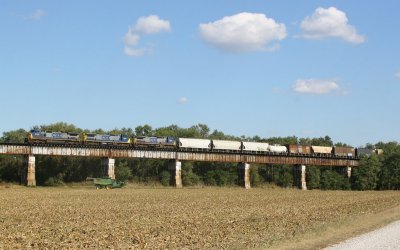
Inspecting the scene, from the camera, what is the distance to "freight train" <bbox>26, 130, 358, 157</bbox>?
78.2m

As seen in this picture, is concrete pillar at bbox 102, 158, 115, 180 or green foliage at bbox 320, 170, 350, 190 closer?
concrete pillar at bbox 102, 158, 115, 180

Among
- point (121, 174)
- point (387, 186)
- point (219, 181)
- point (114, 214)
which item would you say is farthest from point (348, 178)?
point (114, 214)

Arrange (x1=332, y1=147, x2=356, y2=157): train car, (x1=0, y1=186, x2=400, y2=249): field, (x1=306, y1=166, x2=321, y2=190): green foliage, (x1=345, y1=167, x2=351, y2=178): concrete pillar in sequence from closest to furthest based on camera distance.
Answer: (x1=0, y1=186, x2=400, y2=249): field → (x1=332, y1=147, x2=356, y2=157): train car → (x1=345, y1=167, x2=351, y2=178): concrete pillar → (x1=306, y1=166, x2=321, y2=190): green foliage

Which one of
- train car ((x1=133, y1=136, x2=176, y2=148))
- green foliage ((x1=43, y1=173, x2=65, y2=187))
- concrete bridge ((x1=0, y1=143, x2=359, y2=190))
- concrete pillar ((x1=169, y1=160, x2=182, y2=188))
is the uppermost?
train car ((x1=133, y1=136, x2=176, y2=148))

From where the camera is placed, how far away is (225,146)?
9662cm

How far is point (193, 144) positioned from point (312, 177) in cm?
3611

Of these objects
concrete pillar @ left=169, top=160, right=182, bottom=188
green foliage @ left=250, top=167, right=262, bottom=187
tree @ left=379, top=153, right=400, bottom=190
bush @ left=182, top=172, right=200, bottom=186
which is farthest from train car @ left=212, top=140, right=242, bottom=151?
tree @ left=379, top=153, right=400, bottom=190

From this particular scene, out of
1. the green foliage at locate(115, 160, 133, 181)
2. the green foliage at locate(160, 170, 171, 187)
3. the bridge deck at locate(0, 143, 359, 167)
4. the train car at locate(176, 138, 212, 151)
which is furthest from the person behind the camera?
the green foliage at locate(115, 160, 133, 181)

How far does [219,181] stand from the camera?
368 feet

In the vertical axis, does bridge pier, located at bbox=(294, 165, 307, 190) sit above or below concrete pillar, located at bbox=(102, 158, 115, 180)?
below

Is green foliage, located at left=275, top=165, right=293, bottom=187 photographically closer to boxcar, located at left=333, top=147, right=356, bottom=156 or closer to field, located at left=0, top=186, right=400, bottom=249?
boxcar, located at left=333, top=147, right=356, bottom=156

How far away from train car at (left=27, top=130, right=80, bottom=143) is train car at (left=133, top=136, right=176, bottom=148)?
34.0ft

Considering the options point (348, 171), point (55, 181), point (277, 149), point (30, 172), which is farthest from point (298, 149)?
point (30, 172)

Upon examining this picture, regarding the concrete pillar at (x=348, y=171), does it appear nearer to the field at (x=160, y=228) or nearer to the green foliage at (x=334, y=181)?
the green foliage at (x=334, y=181)
